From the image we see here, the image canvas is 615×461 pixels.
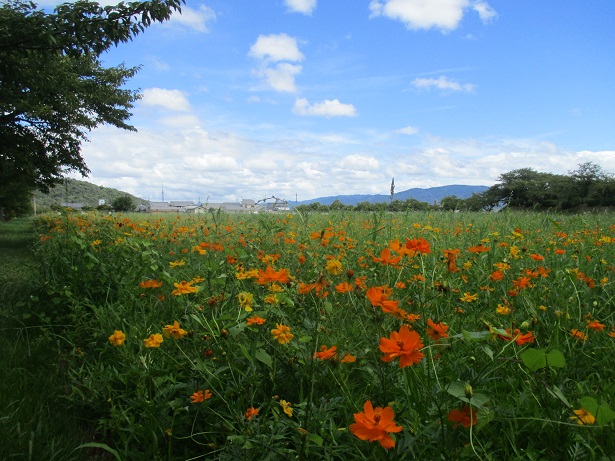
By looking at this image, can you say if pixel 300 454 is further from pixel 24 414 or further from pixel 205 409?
pixel 24 414

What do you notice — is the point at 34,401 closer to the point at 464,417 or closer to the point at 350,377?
the point at 350,377

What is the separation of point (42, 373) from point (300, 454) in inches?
56.3

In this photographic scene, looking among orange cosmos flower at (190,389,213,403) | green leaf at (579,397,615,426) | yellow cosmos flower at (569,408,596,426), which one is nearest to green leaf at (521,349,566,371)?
green leaf at (579,397,615,426)

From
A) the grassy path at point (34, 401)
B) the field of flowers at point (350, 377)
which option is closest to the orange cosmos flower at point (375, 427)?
the field of flowers at point (350, 377)

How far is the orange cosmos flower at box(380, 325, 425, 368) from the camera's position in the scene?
0.72 m

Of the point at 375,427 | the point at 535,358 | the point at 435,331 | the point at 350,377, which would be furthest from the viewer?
the point at 350,377

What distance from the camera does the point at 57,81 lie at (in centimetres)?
728

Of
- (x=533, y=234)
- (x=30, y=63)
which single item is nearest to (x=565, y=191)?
(x=533, y=234)

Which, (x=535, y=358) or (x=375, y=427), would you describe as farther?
(x=535, y=358)

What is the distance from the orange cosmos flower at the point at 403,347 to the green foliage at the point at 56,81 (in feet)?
14.1

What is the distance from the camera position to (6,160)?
7.43 m

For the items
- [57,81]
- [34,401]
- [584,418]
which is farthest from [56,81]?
[584,418]

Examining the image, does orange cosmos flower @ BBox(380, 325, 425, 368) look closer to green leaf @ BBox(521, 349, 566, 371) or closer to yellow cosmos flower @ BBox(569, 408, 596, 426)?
green leaf @ BBox(521, 349, 566, 371)

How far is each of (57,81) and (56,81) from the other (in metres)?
0.13
